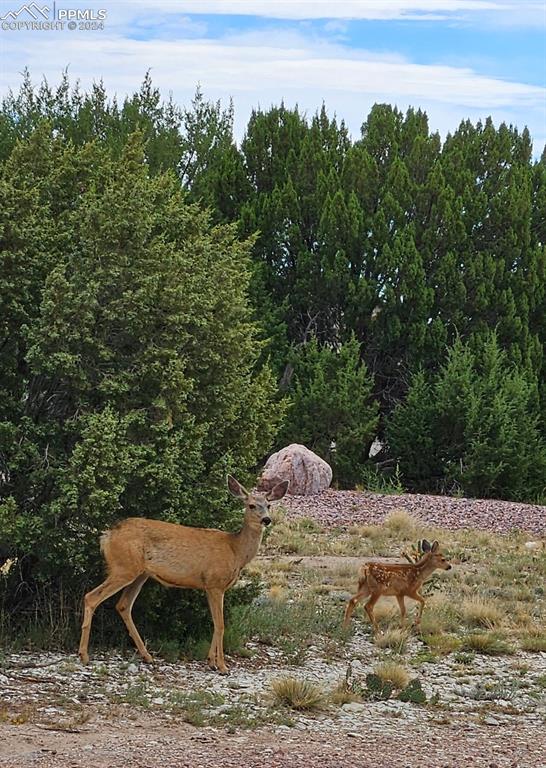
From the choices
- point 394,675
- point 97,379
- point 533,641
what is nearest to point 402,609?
point 533,641

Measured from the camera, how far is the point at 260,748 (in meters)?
7.98

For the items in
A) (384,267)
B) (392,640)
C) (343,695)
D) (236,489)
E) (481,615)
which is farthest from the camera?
(384,267)

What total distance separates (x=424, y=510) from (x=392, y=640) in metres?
Result: 11.3

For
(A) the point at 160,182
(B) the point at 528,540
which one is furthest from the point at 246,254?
(B) the point at 528,540

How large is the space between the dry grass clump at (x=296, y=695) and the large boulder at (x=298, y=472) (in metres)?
15.2

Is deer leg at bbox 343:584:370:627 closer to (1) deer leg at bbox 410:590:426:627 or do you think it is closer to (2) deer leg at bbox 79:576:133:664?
(1) deer leg at bbox 410:590:426:627

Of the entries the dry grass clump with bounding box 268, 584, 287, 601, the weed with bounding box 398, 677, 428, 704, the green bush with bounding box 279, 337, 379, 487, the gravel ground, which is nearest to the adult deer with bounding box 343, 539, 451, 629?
the dry grass clump with bounding box 268, 584, 287, 601

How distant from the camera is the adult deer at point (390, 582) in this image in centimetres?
1251

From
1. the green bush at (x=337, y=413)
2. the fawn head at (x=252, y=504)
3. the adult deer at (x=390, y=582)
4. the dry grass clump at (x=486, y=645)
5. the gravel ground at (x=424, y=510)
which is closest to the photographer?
the fawn head at (x=252, y=504)

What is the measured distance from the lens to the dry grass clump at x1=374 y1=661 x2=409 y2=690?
10070 mm

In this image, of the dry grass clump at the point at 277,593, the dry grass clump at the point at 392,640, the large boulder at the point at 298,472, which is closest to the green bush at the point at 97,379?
the dry grass clump at the point at 392,640

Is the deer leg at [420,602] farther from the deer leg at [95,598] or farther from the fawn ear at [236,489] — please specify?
the deer leg at [95,598]

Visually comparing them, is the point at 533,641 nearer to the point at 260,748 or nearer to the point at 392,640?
the point at 392,640

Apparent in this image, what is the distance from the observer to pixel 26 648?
10344mm
